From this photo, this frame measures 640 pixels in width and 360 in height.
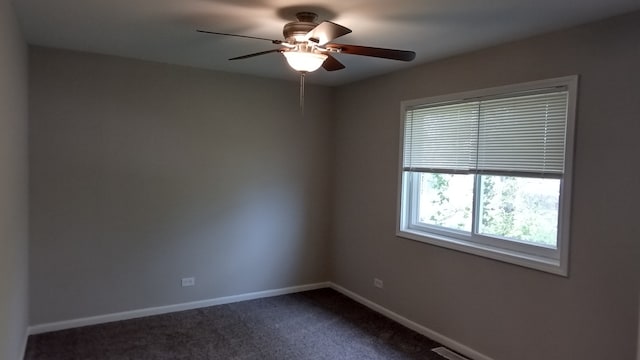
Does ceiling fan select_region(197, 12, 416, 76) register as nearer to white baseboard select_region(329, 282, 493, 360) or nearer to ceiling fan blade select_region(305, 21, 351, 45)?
ceiling fan blade select_region(305, 21, 351, 45)

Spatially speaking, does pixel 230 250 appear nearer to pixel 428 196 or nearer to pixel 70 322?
pixel 70 322

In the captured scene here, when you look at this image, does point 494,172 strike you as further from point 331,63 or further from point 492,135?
point 331,63

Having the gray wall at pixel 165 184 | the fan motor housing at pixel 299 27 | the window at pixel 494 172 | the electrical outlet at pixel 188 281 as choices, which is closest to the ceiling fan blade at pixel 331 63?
the fan motor housing at pixel 299 27

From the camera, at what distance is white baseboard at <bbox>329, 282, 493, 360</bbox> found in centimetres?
338

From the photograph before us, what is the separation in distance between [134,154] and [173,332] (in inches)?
66.7

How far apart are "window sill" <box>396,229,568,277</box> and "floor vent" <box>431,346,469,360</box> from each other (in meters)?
0.84

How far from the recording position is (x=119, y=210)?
156 inches

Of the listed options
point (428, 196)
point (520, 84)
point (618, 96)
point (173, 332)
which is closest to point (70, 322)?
point (173, 332)

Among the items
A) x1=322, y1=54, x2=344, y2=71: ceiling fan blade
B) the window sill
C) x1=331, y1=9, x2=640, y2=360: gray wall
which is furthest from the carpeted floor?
x1=322, y1=54, x2=344, y2=71: ceiling fan blade

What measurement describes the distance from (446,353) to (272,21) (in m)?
2.89

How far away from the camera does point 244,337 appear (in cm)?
372

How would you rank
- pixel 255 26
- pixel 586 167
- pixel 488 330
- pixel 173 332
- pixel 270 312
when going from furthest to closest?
1. pixel 270 312
2. pixel 173 332
3. pixel 488 330
4. pixel 255 26
5. pixel 586 167

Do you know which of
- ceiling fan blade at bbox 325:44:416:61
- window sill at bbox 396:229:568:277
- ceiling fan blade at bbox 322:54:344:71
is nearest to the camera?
ceiling fan blade at bbox 325:44:416:61

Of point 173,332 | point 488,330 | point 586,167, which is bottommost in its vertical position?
point 173,332
